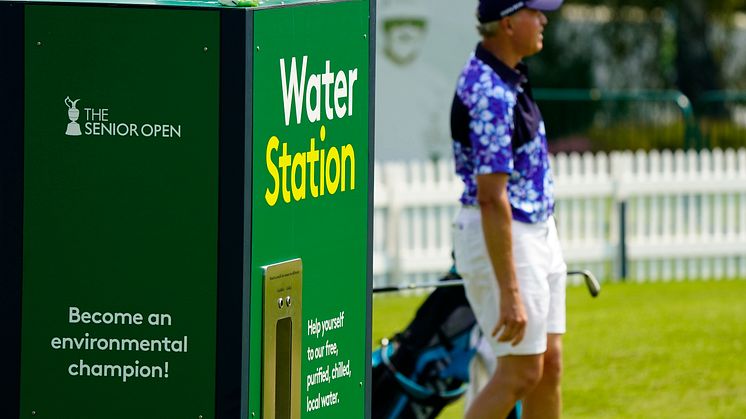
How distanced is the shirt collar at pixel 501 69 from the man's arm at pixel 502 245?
38 centimetres

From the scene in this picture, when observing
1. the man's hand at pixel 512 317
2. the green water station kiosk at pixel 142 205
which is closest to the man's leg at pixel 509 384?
the man's hand at pixel 512 317

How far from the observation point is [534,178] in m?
6.08

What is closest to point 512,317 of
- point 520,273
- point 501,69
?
point 520,273

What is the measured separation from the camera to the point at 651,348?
33.8ft

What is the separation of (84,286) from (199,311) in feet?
0.89

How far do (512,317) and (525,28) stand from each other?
3.32 ft

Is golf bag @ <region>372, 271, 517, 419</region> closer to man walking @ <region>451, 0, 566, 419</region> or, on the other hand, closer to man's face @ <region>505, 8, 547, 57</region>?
man walking @ <region>451, 0, 566, 419</region>

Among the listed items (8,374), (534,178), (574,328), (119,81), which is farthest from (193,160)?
(574,328)

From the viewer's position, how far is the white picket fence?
12859mm

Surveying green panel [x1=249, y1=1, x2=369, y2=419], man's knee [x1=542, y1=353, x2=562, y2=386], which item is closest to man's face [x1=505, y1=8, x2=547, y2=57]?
man's knee [x1=542, y1=353, x2=562, y2=386]

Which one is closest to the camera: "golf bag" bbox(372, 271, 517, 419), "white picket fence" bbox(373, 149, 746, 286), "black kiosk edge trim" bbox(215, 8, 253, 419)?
"black kiosk edge trim" bbox(215, 8, 253, 419)

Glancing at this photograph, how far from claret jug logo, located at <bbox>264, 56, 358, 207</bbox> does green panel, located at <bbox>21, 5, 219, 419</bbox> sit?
0.22m

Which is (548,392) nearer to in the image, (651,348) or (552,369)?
(552,369)

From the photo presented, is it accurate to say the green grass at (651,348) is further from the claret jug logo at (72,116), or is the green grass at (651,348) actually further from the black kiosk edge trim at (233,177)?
the claret jug logo at (72,116)
